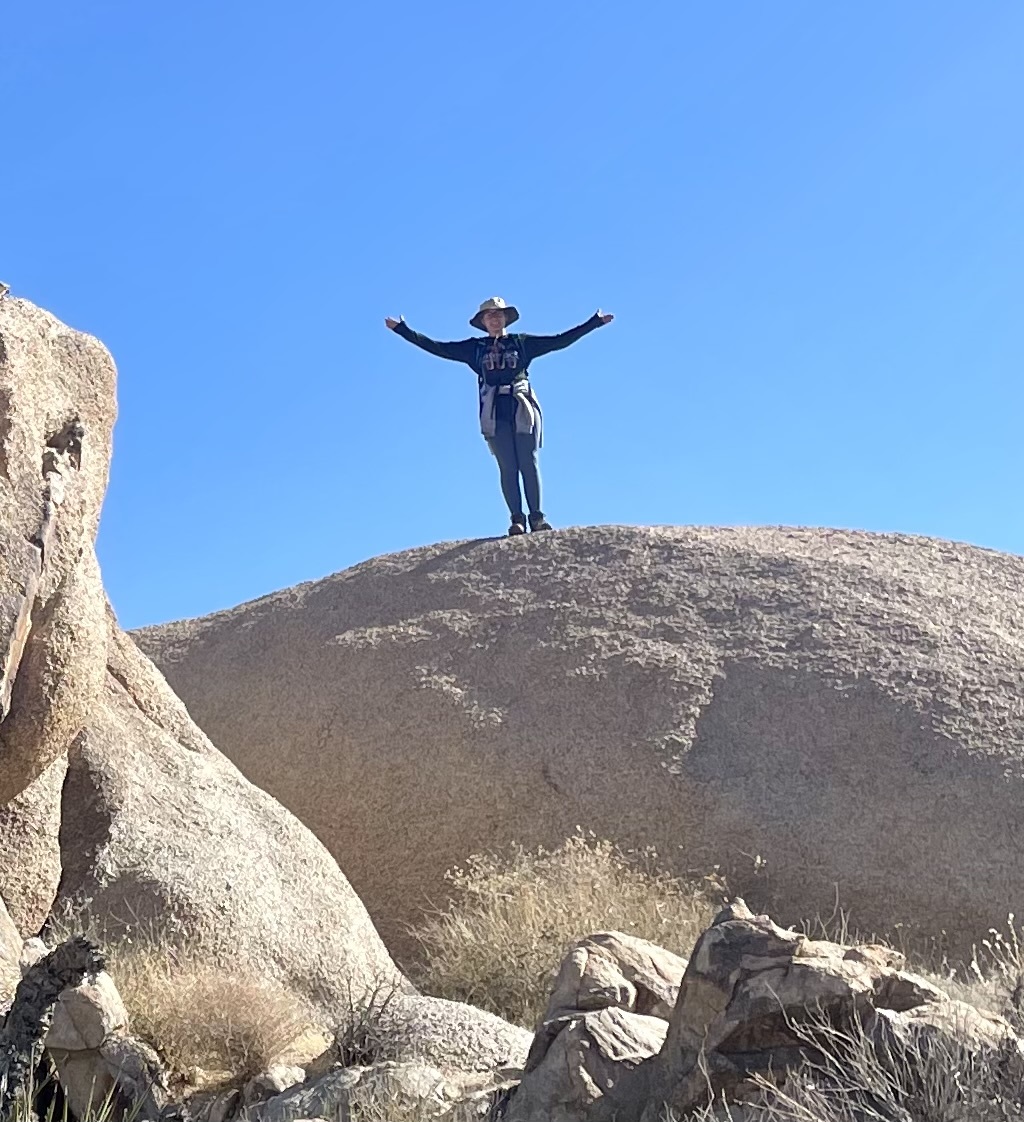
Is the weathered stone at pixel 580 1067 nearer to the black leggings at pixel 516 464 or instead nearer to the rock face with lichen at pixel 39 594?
the rock face with lichen at pixel 39 594

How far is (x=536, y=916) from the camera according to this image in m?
7.63

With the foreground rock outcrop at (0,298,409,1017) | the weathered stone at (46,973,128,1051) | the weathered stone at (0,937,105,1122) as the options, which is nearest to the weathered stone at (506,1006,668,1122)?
the weathered stone at (0,937,105,1122)

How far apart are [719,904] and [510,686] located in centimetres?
220

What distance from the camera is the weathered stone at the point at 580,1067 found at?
157 inches

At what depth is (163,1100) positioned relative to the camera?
4.81 metres

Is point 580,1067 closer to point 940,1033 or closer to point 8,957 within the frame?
point 940,1033

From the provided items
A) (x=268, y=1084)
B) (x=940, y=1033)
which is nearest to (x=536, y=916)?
(x=268, y=1084)

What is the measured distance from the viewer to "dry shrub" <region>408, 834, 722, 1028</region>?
7.34m

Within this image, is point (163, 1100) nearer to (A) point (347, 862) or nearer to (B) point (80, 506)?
(B) point (80, 506)

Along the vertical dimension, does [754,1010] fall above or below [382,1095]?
above

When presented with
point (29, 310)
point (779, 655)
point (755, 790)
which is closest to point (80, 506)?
point (29, 310)

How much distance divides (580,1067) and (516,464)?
781cm

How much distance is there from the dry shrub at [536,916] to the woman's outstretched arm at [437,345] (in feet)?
14.2

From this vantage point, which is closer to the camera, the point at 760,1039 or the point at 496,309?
the point at 760,1039
